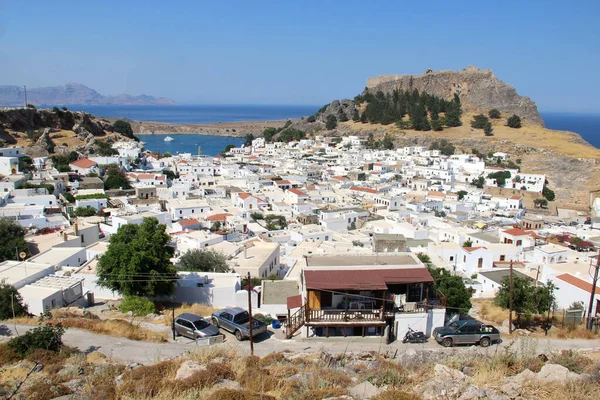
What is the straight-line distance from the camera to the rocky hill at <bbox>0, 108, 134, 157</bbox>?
52.2m

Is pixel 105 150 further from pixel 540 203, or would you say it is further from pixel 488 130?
pixel 488 130

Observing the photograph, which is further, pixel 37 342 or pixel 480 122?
pixel 480 122

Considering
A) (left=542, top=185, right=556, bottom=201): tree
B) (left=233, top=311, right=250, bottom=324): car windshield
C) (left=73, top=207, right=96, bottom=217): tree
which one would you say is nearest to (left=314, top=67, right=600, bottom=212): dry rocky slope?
(left=542, top=185, right=556, bottom=201): tree

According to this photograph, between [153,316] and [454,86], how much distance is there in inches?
3694

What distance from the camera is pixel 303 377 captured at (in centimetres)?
704

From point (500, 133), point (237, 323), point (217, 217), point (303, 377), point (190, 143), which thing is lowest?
point (217, 217)

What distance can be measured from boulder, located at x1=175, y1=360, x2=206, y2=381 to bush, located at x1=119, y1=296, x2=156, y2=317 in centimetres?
517

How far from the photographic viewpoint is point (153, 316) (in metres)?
11.8

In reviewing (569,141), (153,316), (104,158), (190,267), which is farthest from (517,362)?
(569,141)

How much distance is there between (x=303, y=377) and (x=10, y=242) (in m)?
15.4

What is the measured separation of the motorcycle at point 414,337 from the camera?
1029cm

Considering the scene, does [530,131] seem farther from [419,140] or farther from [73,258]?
[73,258]

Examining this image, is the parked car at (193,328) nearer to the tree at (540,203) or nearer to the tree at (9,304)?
the tree at (9,304)

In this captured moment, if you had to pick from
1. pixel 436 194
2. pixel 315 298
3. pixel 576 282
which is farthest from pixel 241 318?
pixel 436 194
